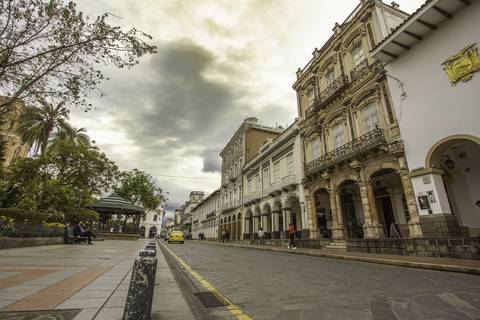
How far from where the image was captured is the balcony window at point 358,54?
1449cm

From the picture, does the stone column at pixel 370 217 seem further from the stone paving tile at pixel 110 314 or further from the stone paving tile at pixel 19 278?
the stone paving tile at pixel 19 278

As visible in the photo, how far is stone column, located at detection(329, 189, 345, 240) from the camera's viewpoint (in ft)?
47.1

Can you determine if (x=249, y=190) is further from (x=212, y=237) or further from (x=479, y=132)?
(x=479, y=132)

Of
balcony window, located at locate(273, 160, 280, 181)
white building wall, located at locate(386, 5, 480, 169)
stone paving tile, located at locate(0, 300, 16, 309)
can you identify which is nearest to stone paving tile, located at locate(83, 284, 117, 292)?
stone paving tile, located at locate(0, 300, 16, 309)

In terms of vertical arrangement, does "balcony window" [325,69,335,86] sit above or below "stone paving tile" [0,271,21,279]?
above

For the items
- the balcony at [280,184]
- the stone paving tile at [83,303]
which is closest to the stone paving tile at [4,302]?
the stone paving tile at [83,303]

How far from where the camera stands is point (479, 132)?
28.0 feet

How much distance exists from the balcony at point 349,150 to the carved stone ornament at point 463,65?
137 inches

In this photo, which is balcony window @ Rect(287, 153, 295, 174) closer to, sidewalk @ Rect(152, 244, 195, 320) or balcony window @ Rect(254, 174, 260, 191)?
balcony window @ Rect(254, 174, 260, 191)

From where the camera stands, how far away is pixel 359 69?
47.0 ft

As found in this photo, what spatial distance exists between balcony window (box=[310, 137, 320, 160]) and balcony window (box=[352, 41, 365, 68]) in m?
5.39

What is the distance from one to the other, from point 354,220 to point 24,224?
717 inches

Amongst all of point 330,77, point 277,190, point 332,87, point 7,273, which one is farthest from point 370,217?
point 7,273

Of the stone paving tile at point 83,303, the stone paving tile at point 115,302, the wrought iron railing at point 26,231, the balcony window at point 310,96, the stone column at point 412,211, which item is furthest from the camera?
the balcony window at point 310,96
